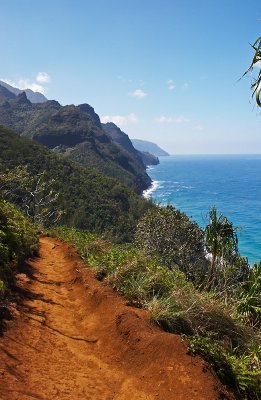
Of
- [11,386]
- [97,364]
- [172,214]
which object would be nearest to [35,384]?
[11,386]

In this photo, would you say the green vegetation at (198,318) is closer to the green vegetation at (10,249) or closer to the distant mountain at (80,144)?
the green vegetation at (10,249)

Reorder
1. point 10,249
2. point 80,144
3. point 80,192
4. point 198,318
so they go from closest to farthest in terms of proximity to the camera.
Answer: point 198,318 → point 10,249 → point 80,192 → point 80,144

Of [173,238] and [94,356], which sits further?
[173,238]

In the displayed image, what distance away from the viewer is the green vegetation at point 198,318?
5.64 meters

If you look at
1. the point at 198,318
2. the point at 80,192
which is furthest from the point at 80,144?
the point at 198,318

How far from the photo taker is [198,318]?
7082 millimetres

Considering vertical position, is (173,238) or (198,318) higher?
(198,318)

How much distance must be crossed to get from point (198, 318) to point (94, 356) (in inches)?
79.9

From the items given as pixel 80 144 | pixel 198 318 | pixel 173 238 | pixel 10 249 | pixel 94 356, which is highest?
pixel 80 144

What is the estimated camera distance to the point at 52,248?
15625 mm

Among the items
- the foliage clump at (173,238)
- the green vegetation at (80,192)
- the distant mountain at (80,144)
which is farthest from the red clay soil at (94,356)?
the distant mountain at (80,144)

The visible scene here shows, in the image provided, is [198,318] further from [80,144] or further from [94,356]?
[80,144]

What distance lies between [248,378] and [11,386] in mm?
3214

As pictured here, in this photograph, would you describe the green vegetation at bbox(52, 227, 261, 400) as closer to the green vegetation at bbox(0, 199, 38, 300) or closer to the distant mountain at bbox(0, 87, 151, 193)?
the green vegetation at bbox(0, 199, 38, 300)
